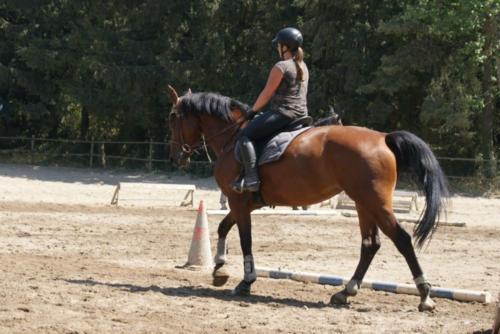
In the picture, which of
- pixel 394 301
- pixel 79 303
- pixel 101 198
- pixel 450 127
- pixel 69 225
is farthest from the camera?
pixel 450 127

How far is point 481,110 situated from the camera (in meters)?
30.0

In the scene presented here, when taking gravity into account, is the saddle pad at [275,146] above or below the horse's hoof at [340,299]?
above

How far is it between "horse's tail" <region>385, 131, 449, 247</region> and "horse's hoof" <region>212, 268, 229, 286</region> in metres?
2.39

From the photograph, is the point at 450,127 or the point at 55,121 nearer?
the point at 450,127

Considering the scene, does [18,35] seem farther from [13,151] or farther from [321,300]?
[321,300]

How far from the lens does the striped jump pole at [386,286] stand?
9.45 m

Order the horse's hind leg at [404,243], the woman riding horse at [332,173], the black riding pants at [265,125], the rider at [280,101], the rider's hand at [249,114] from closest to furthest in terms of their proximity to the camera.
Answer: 1. the horse's hind leg at [404,243]
2. the woman riding horse at [332,173]
3. the rider at [280,101]
4. the black riding pants at [265,125]
5. the rider's hand at [249,114]

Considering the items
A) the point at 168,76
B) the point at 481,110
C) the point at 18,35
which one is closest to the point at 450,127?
the point at 481,110

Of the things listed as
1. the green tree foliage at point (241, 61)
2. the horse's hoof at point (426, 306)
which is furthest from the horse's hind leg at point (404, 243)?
the green tree foliage at point (241, 61)

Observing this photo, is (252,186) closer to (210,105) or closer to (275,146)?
(275,146)

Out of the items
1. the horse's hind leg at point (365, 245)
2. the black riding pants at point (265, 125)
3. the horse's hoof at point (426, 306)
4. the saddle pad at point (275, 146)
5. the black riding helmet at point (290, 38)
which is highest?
the black riding helmet at point (290, 38)

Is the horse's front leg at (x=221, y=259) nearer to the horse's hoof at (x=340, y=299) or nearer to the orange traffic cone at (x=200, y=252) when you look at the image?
the orange traffic cone at (x=200, y=252)

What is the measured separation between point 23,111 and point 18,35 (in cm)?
327

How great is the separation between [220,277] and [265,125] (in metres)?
1.92
